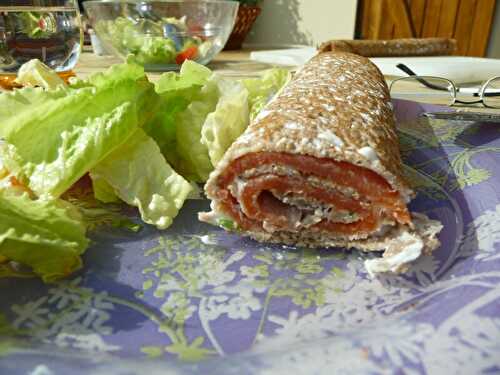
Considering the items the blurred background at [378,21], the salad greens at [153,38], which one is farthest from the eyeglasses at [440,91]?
the blurred background at [378,21]

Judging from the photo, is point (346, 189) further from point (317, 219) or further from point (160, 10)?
point (160, 10)

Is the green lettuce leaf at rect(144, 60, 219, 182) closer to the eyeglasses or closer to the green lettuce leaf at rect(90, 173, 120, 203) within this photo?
the green lettuce leaf at rect(90, 173, 120, 203)

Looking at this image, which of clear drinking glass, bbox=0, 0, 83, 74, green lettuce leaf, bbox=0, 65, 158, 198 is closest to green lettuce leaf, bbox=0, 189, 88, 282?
green lettuce leaf, bbox=0, 65, 158, 198

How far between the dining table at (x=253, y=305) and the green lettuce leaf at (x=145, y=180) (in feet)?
0.16

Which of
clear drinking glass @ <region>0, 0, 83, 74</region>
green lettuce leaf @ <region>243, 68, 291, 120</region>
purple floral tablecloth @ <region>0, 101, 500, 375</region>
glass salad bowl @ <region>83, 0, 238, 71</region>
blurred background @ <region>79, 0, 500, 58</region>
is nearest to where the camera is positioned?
purple floral tablecloth @ <region>0, 101, 500, 375</region>

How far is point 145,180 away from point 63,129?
0.87 feet

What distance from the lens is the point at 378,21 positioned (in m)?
6.43

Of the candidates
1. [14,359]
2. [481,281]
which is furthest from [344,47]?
[14,359]

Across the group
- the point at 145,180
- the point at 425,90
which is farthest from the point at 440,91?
the point at 145,180

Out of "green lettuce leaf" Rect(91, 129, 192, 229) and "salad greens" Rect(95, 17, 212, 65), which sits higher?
"salad greens" Rect(95, 17, 212, 65)

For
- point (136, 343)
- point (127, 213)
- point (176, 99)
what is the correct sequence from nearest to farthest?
point (136, 343) → point (127, 213) → point (176, 99)

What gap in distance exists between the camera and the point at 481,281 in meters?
0.90

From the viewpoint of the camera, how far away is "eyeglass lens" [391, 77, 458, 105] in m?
2.37

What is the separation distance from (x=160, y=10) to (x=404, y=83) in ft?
5.04
